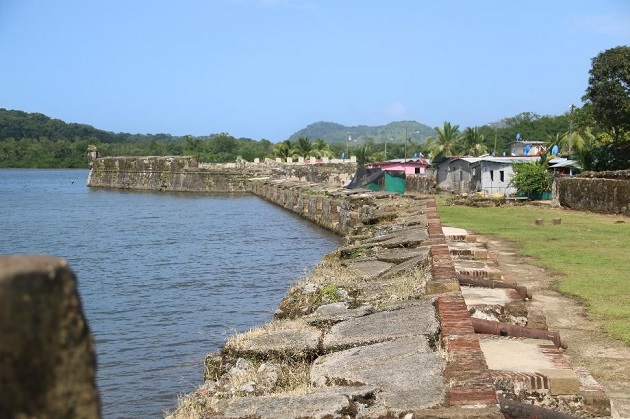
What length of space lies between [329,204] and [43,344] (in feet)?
83.1

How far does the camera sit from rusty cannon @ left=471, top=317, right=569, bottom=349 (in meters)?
5.75

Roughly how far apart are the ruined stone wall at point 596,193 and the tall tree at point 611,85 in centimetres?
647

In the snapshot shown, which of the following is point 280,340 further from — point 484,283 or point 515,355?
point 484,283

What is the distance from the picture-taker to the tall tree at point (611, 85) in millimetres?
32156

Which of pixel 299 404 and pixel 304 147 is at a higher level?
pixel 304 147

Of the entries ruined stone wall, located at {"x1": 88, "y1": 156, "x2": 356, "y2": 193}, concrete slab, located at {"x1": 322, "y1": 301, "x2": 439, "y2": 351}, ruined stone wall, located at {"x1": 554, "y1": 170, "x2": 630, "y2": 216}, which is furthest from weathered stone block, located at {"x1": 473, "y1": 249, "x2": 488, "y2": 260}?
ruined stone wall, located at {"x1": 88, "y1": 156, "x2": 356, "y2": 193}

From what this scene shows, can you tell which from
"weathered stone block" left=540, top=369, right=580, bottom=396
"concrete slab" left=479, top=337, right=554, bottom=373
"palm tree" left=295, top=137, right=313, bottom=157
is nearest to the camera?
"weathered stone block" left=540, top=369, right=580, bottom=396

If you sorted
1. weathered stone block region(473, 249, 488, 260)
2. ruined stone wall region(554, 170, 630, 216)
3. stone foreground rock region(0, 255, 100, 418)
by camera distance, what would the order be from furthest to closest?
1. ruined stone wall region(554, 170, 630, 216)
2. weathered stone block region(473, 249, 488, 260)
3. stone foreground rock region(0, 255, 100, 418)

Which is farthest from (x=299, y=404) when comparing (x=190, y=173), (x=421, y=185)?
(x=190, y=173)

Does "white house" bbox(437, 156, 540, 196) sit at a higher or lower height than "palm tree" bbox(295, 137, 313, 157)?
lower

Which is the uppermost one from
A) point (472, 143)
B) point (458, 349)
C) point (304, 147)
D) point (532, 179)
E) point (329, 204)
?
point (472, 143)

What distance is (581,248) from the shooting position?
13.4 metres

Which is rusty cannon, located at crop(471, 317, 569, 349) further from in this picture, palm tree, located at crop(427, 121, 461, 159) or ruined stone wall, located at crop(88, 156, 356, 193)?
palm tree, located at crop(427, 121, 461, 159)

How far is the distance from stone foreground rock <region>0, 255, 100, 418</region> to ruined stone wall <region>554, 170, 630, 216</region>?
2231 centimetres
